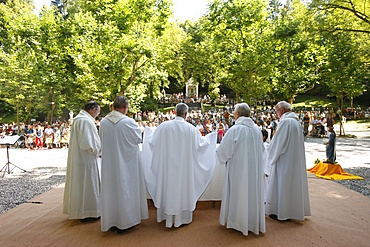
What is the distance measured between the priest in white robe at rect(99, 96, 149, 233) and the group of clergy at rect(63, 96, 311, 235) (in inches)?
0.5

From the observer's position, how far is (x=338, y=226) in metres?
4.27

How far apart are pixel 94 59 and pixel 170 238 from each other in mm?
15489

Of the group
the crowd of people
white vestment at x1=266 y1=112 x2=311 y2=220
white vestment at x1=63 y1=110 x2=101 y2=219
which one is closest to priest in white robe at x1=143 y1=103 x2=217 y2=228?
white vestment at x1=63 y1=110 x2=101 y2=219

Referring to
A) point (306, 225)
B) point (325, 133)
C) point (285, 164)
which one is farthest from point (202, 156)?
point (325, 133)

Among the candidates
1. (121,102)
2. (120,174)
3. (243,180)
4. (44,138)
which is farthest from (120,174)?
(44,138)

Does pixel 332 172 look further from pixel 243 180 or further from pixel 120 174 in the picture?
pixel 120 174

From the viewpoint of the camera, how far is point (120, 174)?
395 cm

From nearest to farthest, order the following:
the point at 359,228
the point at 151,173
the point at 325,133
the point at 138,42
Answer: the point at 359,228 → the point at 151,173 → the point at 138,42 → the point at 325,133

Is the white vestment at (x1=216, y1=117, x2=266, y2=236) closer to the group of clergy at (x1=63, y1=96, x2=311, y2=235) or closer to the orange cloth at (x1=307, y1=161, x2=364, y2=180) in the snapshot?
the group of clergy at (x1=63, y1=96, x2=311, y2=235)

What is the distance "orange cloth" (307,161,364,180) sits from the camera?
24.4ft

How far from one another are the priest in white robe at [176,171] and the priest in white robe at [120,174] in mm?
300

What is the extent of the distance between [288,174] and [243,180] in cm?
95

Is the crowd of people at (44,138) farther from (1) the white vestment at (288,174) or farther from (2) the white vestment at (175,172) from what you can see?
(1) the white vestment at (288,174)

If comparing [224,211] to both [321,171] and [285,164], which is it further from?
[321,171]
